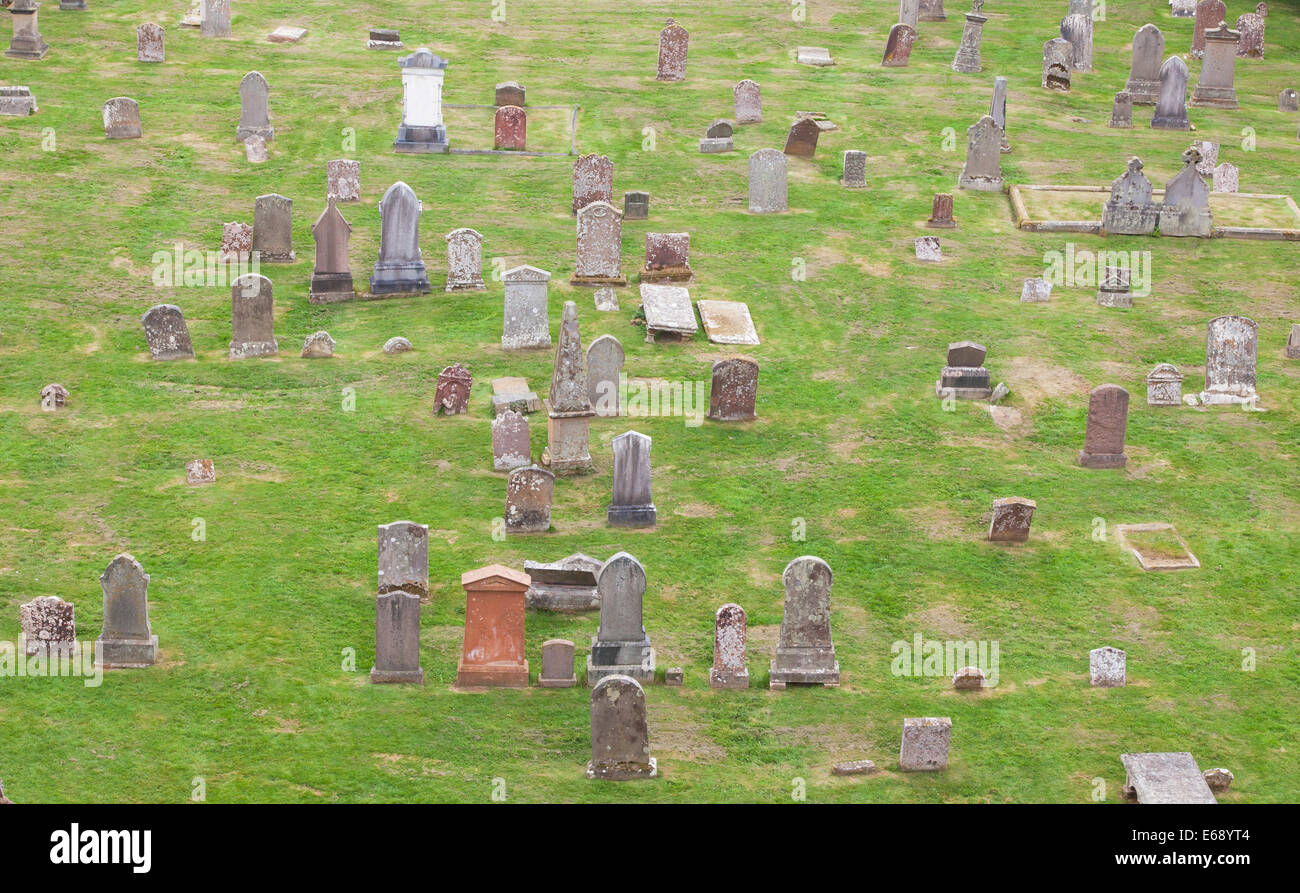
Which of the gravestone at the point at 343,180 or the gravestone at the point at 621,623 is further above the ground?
the gravestone at the point at 343,180

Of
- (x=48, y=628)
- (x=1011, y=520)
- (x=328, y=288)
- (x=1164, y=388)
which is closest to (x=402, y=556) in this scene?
(x=48, y=628)

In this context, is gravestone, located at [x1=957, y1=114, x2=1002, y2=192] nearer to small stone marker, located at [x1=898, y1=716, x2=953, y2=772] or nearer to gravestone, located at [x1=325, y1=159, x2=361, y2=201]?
gravestone, located at [x1=325, y1=159, x2=361, y2=201]

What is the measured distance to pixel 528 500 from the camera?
2222 centimetres

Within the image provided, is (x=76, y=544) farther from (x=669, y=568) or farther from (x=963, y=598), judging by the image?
(x=963, y=598)

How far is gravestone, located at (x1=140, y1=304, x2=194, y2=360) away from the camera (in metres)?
26.6

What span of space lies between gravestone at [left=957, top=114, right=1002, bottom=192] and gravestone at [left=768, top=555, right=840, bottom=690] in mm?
17179

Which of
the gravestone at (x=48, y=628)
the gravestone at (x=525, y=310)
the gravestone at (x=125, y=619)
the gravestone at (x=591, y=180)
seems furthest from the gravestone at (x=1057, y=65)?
the gravestone at (x=48, y=628)

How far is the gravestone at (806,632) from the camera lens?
19.3 meters

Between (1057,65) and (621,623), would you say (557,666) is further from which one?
(1057,65)

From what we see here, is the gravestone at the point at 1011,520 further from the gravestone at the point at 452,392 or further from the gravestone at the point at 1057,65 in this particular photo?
the gravestone at the point at 1057,65

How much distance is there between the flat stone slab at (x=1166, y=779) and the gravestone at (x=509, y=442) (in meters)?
9.24

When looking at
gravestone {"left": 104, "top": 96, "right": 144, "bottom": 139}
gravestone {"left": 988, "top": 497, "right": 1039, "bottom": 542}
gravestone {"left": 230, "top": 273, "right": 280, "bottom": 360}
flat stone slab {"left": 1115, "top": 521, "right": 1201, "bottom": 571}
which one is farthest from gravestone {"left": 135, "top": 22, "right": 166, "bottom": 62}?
flat stone slab {"left": 1115, "top": 521, "right": 1201, "bottom": 571}

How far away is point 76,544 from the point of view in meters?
21.3

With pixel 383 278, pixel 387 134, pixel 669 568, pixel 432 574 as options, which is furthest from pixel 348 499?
pixel 387 134
